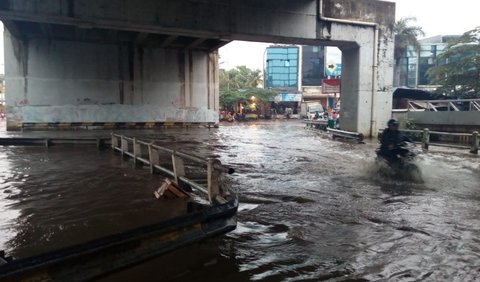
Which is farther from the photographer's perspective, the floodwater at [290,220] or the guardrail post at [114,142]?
the guardrail post at [114,142]

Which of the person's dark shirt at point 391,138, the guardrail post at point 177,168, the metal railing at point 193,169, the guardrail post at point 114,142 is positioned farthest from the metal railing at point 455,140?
the guardrail post at point 114,142

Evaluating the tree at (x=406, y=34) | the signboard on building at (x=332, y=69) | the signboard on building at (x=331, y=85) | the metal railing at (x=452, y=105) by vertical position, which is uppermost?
the tree at (x=406, y=34)

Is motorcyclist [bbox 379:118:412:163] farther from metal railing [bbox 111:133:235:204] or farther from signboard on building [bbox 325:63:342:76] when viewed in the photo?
signboard on building [bbox 325:63:342:76]

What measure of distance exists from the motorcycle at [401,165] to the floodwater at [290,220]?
1.06 ft

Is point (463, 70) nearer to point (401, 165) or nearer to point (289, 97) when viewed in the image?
point (401, 165)

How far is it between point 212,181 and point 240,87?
185ft

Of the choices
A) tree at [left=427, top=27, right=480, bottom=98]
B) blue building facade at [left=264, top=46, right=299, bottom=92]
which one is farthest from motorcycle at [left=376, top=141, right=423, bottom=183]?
blue building facade at [left=264, top=46, right=299, bottom=92]

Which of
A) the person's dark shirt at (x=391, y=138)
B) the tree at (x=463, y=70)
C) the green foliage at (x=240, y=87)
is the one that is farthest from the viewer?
the green foliage at (x=240, y=87)

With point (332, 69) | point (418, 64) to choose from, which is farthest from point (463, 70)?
point (332, 69)

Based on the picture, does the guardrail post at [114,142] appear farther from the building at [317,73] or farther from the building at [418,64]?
the building at [418,64]

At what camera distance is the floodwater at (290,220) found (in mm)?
4268

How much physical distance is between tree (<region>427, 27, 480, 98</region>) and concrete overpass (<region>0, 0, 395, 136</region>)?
272 inches

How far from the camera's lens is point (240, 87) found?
201 ft

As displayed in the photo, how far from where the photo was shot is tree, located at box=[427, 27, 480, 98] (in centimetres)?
2453
